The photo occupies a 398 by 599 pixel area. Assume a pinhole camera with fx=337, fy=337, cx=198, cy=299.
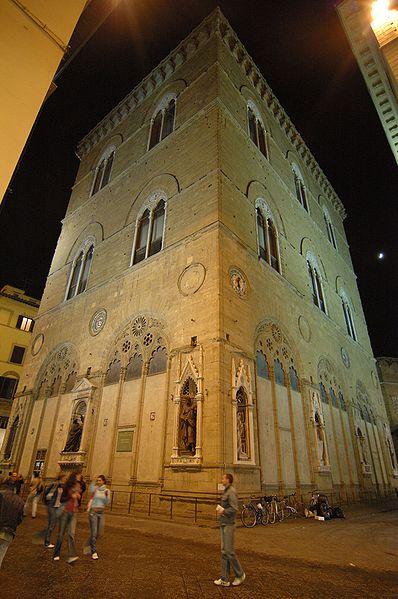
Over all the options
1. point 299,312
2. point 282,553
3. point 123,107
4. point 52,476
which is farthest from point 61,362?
point 123,107

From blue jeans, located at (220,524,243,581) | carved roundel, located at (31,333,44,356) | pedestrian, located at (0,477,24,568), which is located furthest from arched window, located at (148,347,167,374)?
carved roundel, located at (31,333,44,356)

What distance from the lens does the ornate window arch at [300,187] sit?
73.0ft

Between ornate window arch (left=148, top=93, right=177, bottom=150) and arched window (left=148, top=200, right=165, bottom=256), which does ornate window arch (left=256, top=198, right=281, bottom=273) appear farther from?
ornate window arch (left=148, top=93, right=177, bottom=150)

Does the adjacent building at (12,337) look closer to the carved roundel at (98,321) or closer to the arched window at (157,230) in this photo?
the carved roundel at (98,321)

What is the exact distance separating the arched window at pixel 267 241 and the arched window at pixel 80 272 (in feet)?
30.2

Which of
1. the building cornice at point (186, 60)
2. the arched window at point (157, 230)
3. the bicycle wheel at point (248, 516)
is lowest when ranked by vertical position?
the bicycle wheel at point (248, 516)

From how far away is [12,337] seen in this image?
28672 mm

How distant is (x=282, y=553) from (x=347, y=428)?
12.7 m

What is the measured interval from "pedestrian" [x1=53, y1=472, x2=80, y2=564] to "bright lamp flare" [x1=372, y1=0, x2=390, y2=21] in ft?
41.4

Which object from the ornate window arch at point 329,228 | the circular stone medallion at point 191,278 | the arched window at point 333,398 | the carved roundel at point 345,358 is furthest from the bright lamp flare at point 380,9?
the ornate window arch at point 329,228

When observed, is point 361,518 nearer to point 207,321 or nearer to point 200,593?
point 207,321

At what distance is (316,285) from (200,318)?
11.4 metres

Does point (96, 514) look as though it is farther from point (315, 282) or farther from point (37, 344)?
point (315, 282)

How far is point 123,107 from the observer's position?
75.2ft
